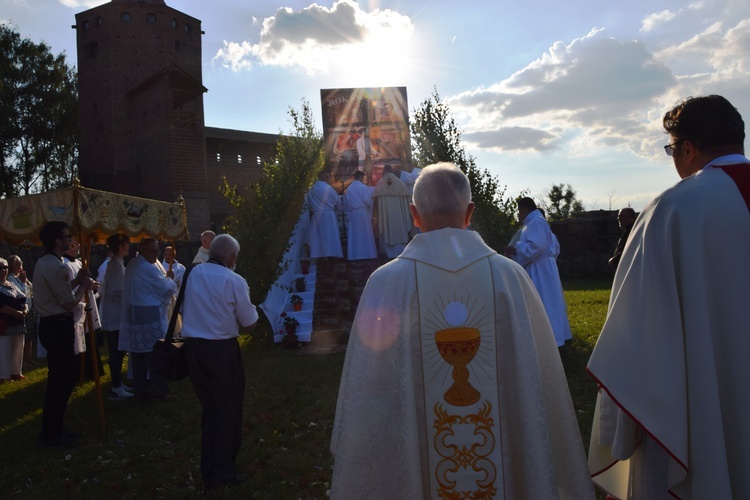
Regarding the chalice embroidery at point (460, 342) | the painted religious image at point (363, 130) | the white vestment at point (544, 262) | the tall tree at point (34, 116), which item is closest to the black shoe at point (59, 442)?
the chalice embroidery at point (460, 342)

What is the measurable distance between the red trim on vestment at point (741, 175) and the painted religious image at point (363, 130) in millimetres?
18836

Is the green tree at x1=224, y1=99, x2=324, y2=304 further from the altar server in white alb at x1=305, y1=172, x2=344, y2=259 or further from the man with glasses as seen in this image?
the man with glasses

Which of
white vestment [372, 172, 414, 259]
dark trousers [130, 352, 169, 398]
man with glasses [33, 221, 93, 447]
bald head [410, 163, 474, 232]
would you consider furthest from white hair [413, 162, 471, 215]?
white vestment [372, 172, 414, 259]

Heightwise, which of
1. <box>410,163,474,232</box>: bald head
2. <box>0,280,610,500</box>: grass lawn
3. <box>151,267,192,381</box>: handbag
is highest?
<box>410,163,474,232</box>: bald head

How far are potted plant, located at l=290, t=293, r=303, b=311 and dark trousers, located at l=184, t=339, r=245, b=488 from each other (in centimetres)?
733

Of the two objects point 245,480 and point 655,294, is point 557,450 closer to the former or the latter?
point 655,294

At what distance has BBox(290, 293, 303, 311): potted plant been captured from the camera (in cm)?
1258

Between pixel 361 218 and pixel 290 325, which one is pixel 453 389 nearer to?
pixel 290 325

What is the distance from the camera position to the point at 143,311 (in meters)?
8.23

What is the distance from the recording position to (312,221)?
600 inches

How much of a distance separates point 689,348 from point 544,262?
6.53 m

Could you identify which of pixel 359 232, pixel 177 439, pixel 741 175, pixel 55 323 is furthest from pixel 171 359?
pixel 359 232

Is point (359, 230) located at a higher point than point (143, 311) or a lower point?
higher

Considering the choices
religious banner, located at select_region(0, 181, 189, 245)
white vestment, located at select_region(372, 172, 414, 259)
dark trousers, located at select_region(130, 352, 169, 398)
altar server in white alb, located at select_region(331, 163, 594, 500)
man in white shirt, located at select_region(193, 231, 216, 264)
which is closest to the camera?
altar server in white alb, located at select_region(331, 163, 594, 500)
